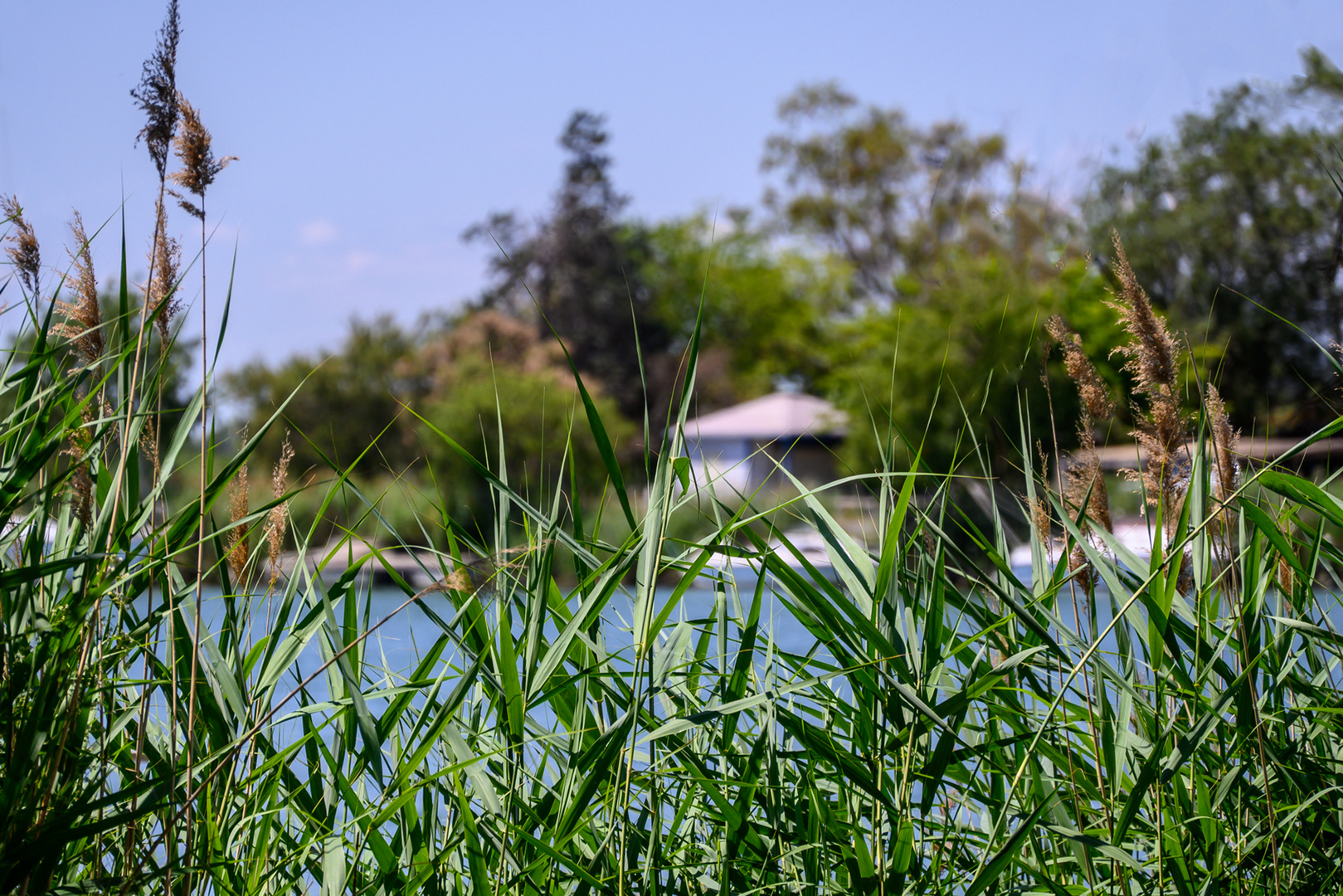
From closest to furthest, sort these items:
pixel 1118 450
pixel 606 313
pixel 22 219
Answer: pixel 22 219 < pixel 1118 450 < pixel 606 313

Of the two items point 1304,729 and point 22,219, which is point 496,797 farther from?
point 1304,729

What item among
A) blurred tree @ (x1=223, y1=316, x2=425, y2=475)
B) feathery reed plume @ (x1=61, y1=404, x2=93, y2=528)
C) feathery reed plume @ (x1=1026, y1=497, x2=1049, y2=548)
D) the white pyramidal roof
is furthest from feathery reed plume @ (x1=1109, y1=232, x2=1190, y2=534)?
blurred tree @ (x1=223, y1=316, x2=425, y2=475)

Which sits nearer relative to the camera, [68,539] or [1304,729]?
[68,539]

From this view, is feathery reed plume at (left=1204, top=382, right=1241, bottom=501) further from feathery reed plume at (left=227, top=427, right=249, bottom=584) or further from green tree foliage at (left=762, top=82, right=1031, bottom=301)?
green tree foliage at (left=762, top=82, right=1031, bottom=301)

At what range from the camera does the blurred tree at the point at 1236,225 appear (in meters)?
12.6

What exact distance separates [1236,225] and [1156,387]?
15.2m

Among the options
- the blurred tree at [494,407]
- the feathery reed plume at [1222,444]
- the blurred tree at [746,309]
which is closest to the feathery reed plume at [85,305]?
the feathery reed plume at [1222,444]

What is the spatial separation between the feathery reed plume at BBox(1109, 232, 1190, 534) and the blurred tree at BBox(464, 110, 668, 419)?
94.3 feet

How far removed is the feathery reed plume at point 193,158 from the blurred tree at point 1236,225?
1275 centimetres

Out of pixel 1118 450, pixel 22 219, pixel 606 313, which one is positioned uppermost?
pixel 606 313

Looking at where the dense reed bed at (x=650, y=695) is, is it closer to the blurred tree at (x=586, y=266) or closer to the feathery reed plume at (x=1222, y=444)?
the feathery reed plume at (x=1222, y=444)

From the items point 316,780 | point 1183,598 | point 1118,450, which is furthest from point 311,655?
→ point 1118,450

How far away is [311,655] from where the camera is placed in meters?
3.86

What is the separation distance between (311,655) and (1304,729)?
340 centimetres
